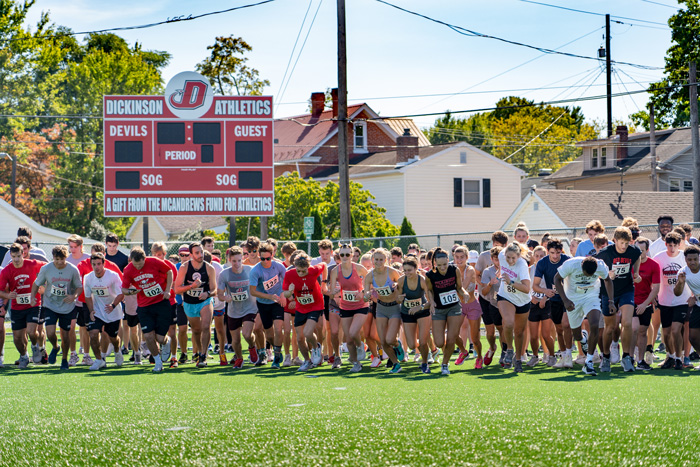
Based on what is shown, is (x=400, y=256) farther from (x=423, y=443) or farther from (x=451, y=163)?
(x=451, y=163)

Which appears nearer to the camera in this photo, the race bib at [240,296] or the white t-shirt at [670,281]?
the white t-shirt at [670,281]

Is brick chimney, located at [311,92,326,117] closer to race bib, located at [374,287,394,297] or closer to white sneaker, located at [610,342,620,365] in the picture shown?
white sneaker, located at [610,342,620,365]

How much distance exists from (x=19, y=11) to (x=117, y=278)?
131 ft

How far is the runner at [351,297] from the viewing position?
13516 mm

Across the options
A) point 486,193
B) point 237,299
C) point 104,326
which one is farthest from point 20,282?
point 486,193

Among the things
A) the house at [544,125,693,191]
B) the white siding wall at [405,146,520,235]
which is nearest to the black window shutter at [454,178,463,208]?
the white siding wall at [405,146,520,235]

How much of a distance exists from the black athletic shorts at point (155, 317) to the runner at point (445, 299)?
13.9 ft

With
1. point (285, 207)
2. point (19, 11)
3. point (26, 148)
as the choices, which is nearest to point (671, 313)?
point (285, 207)

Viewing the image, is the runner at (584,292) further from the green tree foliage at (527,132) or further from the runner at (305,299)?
the green tree foliage at (527,132)

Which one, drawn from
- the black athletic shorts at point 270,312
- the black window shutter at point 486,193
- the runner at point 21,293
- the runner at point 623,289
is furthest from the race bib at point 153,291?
the black window shutter at point 486,193

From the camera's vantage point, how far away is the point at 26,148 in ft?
188

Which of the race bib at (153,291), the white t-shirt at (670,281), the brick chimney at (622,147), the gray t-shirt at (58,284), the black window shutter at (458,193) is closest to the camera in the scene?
the white t-shirt at (670,281)

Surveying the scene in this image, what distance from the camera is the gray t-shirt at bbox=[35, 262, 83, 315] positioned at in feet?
45.8

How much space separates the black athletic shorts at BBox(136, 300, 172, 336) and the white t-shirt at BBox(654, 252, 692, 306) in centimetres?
757
